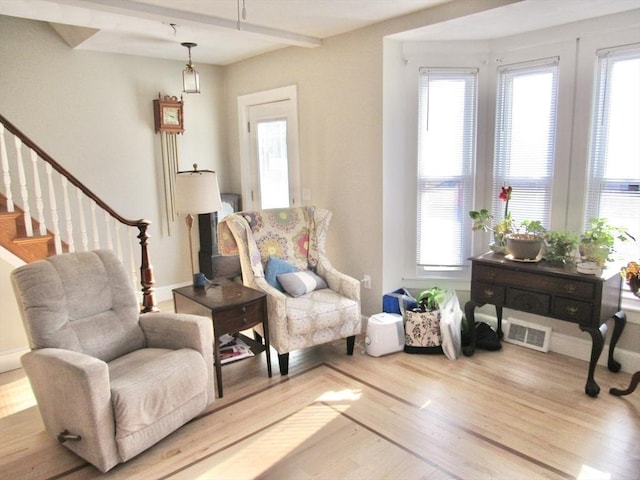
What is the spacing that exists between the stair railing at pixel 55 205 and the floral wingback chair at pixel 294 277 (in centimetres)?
75

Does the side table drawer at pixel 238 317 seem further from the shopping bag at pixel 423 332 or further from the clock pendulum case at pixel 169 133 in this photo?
the clock pendulum case at pixel 169 133

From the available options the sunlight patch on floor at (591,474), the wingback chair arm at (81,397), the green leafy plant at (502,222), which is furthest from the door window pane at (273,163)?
the sunlight patch on floor at (591,474)

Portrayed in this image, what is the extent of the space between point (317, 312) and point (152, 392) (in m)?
1.26

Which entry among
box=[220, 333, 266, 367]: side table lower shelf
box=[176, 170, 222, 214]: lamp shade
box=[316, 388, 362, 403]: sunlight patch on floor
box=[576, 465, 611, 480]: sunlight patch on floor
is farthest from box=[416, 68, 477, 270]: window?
box=[576, 465, 611, 480]: sunlight patch on floor

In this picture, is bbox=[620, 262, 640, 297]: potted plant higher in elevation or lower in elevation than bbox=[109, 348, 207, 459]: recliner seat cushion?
higher

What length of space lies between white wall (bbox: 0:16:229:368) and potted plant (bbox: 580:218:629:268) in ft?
12.6

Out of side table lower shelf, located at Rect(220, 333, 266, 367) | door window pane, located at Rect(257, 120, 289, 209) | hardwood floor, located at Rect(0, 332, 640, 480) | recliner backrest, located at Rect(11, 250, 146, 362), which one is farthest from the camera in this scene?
door window pane, located at Rect(257, 120, 289, 209)

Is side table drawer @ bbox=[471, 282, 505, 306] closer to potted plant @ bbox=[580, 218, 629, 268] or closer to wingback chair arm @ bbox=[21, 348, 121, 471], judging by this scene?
potted plant @ bbox=[580, 218, 629, 268]

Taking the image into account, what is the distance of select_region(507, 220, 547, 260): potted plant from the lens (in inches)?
125

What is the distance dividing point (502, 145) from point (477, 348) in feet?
5.26

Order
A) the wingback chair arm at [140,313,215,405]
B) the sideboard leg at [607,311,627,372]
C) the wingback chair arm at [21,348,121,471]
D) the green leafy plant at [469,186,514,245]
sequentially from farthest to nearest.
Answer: the green leafy plant at [469,186,514,245]
the sideboard leg at [607,311,627,372]
the wingback chair arm at [140,313,215,405]
the wingback chair arm at [21,348,121,471]

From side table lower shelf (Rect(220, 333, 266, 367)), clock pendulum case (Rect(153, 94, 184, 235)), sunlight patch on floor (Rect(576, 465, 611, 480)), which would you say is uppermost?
clock pendulum case (Rect(153, 94, 184, 235))

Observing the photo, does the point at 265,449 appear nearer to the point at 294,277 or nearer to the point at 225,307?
the point at 225,307

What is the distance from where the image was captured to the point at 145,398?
231cm
